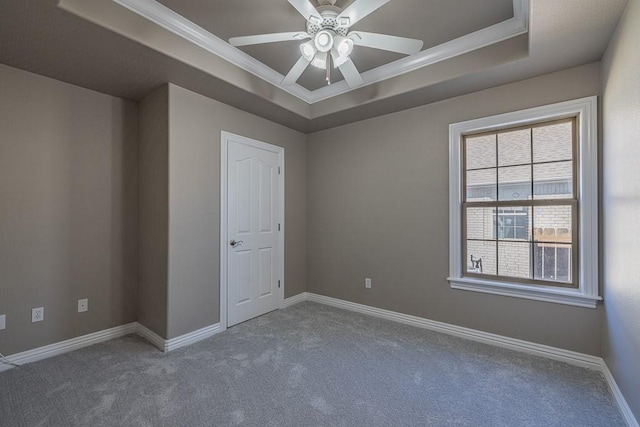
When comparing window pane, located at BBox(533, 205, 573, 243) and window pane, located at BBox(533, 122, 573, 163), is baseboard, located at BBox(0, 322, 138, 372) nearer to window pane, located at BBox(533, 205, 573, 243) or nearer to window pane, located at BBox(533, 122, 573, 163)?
window pane, located at BBox(533, 205, 573, 243)

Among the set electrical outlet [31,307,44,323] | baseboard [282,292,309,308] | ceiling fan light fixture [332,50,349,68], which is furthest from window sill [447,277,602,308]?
electrical outlet [31,307,44,323]

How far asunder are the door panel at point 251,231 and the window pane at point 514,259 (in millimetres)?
2495

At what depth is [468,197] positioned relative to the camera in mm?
2916

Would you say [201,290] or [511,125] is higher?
[511,125]

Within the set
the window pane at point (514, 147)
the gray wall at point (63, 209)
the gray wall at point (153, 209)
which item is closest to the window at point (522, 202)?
the window pane at point (514, 147)

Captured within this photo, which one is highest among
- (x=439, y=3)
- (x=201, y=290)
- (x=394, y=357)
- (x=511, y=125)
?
(x=439, y=3)

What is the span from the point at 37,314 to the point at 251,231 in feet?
6.41

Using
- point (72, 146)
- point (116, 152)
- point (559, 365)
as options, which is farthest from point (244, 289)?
point (559, 365)

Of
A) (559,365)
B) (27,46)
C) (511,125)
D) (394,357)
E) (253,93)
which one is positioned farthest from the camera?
(253,93)

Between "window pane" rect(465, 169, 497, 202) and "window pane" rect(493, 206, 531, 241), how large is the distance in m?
0.18

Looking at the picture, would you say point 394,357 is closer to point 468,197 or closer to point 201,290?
point 468,197

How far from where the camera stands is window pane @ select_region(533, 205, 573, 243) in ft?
8.01

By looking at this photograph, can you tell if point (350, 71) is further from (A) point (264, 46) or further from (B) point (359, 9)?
(A) point (264, 46)

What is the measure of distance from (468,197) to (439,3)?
67.3 inches
